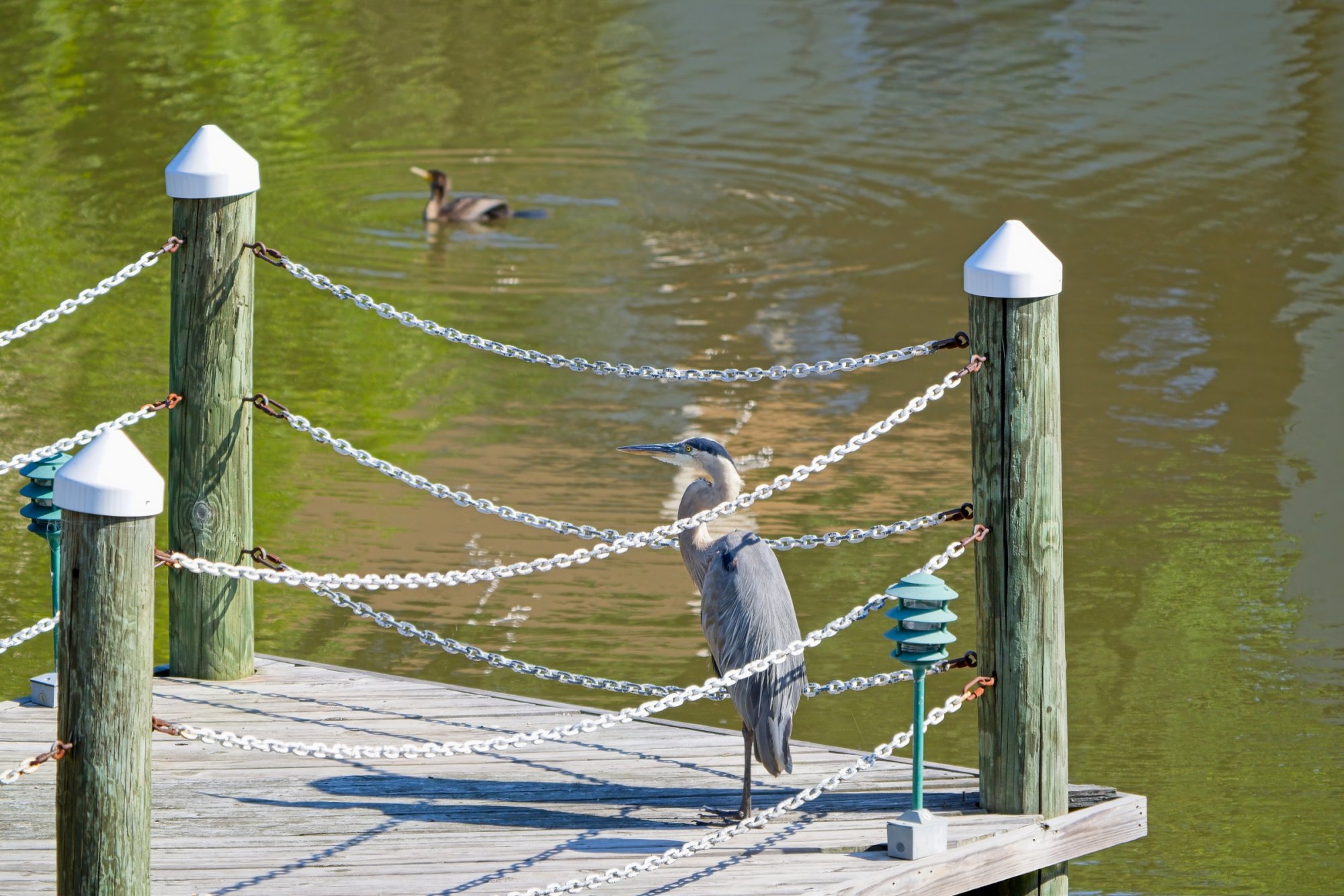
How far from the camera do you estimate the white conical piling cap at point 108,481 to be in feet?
12.8

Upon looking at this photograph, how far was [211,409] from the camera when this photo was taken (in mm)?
5902

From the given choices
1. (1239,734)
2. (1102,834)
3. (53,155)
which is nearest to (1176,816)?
(1239,734)

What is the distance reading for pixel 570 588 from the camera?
9039 millimetres

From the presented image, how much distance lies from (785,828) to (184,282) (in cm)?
243

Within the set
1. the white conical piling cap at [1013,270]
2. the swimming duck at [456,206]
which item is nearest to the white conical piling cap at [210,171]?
the white conical piling cap at [1013,270]

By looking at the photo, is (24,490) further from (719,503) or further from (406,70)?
(406,70)

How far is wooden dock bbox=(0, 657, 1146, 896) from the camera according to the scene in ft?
15.7

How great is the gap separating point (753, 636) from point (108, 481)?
1901 mm

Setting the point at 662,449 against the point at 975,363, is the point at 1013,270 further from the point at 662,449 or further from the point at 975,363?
the point at 662,449

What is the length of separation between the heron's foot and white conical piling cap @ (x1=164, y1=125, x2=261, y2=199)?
2293 millimetres

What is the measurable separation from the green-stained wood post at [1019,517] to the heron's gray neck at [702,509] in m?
0.86

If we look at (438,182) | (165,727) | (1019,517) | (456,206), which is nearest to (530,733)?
(165,727)

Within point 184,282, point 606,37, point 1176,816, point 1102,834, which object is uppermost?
point 606,37

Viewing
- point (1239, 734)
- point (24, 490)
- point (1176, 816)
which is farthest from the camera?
point (1239, 734)
